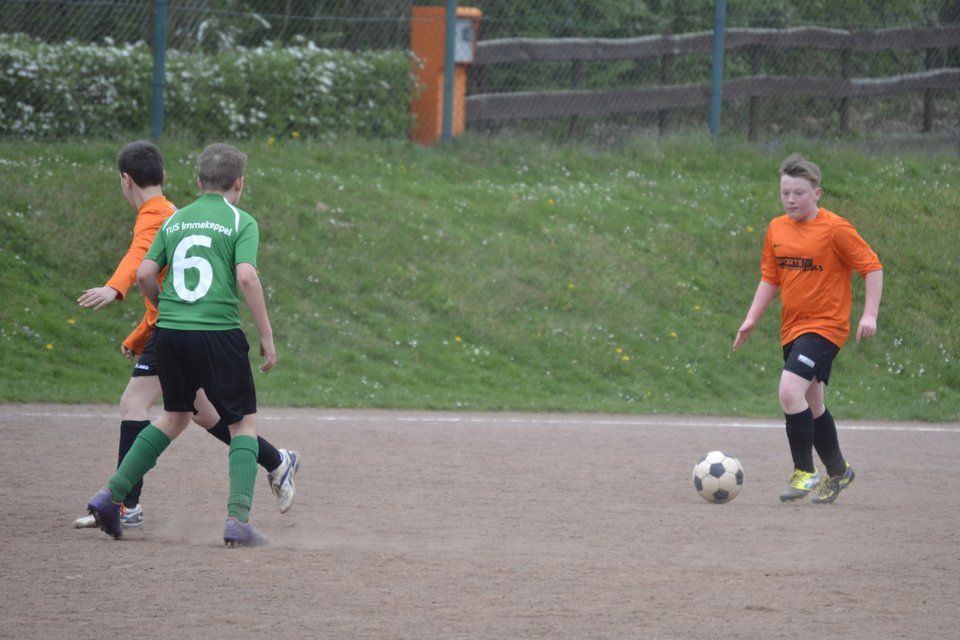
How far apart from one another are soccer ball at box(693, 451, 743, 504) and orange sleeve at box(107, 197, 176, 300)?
3069 mm

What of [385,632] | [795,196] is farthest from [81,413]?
[385,632]

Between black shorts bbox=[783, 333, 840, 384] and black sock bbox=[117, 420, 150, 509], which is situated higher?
black shorts bbox=[783, 333, 840, 384]

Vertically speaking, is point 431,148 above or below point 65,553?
above

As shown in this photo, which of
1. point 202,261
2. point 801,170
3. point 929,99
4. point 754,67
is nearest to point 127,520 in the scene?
point 202,261

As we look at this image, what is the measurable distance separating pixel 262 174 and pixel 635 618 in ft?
33.6

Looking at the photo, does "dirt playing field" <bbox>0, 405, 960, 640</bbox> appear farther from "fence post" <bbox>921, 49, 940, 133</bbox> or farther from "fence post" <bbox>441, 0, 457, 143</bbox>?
"fence post" <bbox>921, 49, 940, 133</bbox>

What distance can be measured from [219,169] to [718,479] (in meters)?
3.10

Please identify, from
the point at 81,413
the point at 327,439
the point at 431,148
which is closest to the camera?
the point at 327,439

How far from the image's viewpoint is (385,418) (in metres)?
10.5

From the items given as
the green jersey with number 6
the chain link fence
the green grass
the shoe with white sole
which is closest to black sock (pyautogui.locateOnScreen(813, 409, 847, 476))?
the green jersey with number 6

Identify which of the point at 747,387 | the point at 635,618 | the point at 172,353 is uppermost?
the point at 172,353

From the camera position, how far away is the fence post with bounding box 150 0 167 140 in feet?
45.5

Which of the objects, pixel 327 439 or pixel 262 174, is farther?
pixel 262 174

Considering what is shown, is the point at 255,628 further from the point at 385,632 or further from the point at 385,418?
the point at 385,418
